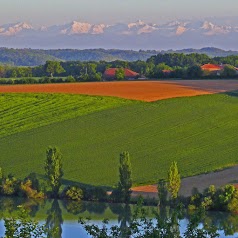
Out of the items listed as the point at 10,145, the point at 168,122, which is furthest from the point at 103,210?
the point at 168,122

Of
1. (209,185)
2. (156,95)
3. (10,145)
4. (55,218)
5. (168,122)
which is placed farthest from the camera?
(156,95)

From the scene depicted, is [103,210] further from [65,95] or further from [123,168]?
[65,95]

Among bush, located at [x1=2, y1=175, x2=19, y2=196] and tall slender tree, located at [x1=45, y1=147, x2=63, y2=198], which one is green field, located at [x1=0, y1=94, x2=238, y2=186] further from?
tall slender tree, located at [x1=45, y1=147, x2=63, y2=198]

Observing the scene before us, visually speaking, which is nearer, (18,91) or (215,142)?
(215,142)

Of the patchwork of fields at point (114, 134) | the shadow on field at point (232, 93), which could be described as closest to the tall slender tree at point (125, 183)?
the patchwork of fields at point (114, 134)

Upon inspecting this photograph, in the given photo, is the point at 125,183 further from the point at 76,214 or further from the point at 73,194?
the point at 76,214

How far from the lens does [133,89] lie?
71.9m

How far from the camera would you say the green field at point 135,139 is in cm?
4472

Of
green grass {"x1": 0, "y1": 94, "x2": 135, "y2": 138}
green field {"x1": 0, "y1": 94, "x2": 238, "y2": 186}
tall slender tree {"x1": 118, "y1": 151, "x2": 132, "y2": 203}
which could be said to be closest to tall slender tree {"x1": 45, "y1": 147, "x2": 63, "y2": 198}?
green field {"x1": 0, "y1": 94, "x2": 238, "y2": 186}

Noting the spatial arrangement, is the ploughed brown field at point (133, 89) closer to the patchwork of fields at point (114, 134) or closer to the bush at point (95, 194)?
the patchwork of fields at point (114, 134)

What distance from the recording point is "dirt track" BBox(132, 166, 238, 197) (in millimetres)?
39594

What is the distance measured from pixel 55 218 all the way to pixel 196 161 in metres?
12.8

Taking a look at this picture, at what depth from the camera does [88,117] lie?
59625 millimetres

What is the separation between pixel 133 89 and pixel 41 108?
12348 millimetres
